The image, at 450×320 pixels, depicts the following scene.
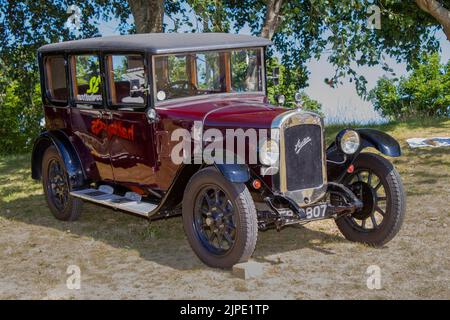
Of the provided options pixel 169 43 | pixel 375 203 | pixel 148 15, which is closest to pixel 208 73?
pixel 169 43

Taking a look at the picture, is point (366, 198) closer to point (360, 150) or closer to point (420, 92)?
point (360, 150)

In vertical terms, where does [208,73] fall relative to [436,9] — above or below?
below

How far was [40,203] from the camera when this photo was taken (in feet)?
31.1

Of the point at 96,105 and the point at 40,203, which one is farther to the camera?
the point at 40,203

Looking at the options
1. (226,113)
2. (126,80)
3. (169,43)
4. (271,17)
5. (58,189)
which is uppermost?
(271,17)

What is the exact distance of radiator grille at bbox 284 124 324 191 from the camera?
625 cm

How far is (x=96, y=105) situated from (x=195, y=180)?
2007mm

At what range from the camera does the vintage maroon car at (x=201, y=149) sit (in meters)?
6.13

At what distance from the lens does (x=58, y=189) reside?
8250 mm

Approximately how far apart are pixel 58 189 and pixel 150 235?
150 centimetres
